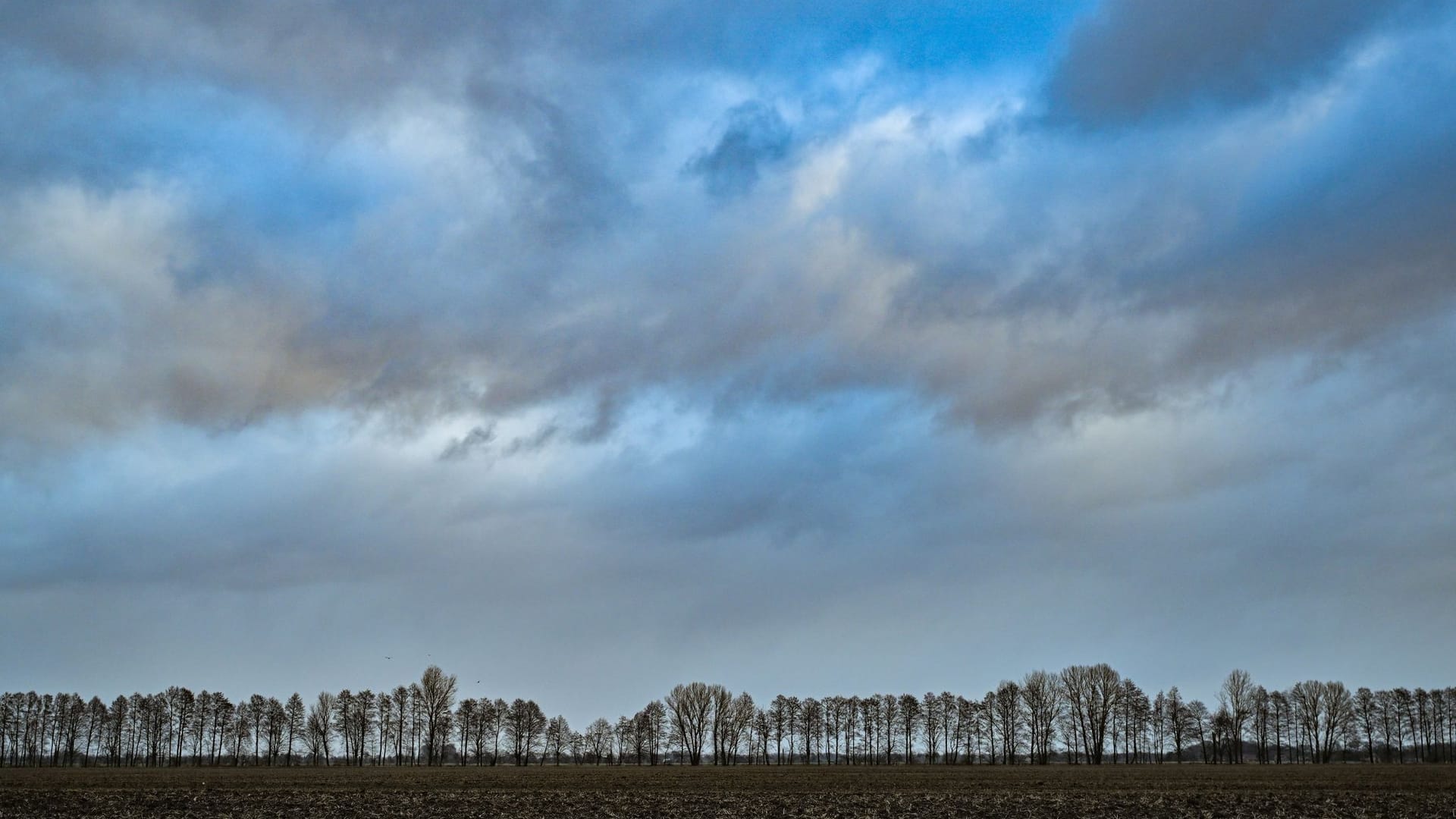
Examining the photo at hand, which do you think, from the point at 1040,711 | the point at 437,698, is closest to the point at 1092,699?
the point at 1040,711

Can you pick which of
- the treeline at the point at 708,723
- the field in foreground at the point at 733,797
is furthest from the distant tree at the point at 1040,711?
the field in foreground at the point at 733,797

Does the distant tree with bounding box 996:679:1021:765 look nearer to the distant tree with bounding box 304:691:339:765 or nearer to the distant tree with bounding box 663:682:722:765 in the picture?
the distant tree with bounding box 663:682:722:765

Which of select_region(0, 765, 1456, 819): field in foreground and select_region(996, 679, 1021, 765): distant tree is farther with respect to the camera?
select_region(996, 679, 1021, 765): distant tree

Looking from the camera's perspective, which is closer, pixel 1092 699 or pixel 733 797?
pixel 733 797

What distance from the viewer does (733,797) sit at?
195ft

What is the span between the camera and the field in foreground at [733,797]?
48906 millimetres

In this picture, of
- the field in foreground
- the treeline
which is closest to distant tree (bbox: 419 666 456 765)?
the treeline

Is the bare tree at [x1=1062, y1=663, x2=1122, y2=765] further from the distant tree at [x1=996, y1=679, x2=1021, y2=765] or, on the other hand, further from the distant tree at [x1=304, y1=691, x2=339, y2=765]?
the distant tree at [x1=304, y1=691, x2=339, y2=765]

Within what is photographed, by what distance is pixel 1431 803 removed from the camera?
52.5m

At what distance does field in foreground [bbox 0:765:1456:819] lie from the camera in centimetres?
4891

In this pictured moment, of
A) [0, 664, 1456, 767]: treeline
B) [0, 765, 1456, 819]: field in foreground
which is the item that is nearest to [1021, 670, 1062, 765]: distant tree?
[0, 664, 1456, 767]: treeline

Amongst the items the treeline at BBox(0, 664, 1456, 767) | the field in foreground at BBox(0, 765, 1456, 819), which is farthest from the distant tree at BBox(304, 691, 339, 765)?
the field in foreground at BBox(0, 765, 1456, 819)

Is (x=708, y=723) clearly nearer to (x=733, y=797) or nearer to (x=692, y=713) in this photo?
(x=692, y=713)

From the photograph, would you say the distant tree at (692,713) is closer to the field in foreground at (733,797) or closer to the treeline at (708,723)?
the treeline at (708,723)
